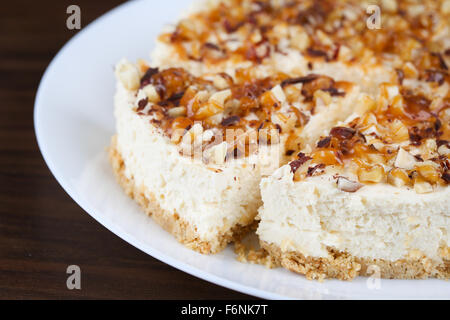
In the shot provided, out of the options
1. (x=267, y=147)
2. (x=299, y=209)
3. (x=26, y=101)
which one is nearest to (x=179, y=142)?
(x=267, y=147)

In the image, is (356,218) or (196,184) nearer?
(356,218)

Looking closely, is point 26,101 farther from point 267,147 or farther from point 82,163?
point 267,147

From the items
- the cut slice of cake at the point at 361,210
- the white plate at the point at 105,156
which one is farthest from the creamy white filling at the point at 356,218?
the white plate at the point at 105,156

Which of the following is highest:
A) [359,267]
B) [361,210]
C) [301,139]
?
[301,139]

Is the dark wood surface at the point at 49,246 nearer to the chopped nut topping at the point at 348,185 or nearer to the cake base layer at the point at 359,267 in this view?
the cake base layer at the point at 359,267

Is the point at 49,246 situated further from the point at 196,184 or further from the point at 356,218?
Result: the point at 356,218

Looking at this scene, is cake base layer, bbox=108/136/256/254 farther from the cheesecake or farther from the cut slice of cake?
the cut slice of cake

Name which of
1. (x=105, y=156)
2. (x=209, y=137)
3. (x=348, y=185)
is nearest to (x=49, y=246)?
(x=105, y=156)
